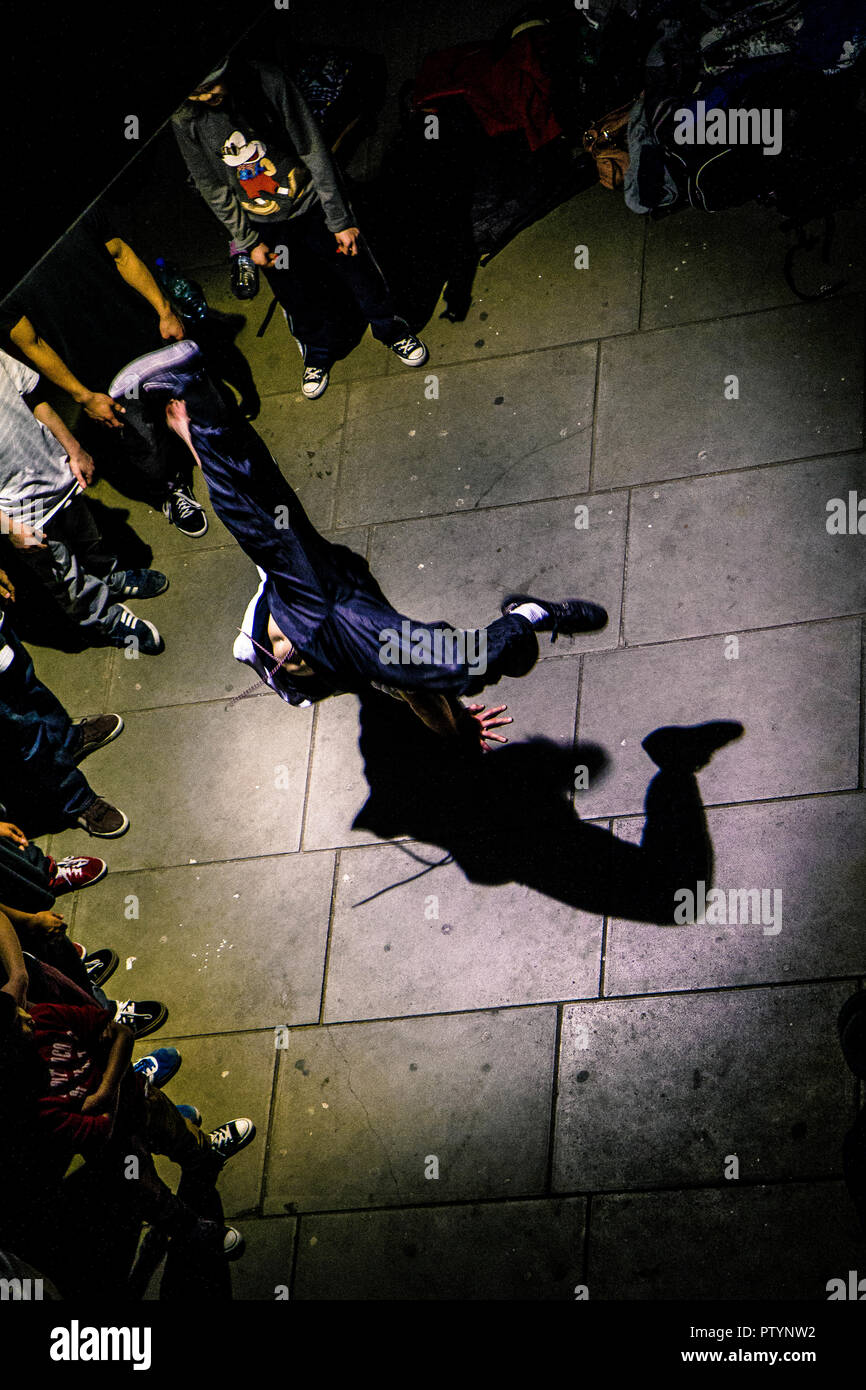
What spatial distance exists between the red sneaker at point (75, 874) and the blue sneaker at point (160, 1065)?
3.60 feet

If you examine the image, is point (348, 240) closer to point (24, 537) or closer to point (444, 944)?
point (24, 537)

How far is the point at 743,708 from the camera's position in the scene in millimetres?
5352

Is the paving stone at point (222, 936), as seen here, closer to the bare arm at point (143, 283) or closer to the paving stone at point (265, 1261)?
the paving stone at point (265, 1261)

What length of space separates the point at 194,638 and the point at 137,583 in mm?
574

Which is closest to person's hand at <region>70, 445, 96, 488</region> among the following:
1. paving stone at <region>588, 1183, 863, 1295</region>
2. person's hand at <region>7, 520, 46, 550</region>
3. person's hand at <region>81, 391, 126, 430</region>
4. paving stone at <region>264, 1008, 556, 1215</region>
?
person's hand at <region>7, 520, 46, 550</region>

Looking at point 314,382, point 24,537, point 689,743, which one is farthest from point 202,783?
point 314,382

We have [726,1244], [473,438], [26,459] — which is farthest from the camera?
[473,438]

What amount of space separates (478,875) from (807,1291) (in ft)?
7.23

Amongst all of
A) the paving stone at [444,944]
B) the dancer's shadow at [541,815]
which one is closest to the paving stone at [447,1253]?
the paving stone at [444,944]

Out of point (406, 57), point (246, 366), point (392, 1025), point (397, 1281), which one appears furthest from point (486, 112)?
point (397, 1281)

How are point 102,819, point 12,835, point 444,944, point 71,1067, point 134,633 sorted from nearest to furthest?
point 71,1067 → point 12,835 → point 444,944 → point 102,819 → point 134,633

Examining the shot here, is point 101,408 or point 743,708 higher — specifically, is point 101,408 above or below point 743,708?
above

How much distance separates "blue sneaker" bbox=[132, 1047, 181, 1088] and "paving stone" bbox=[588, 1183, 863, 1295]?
6.98 feet
